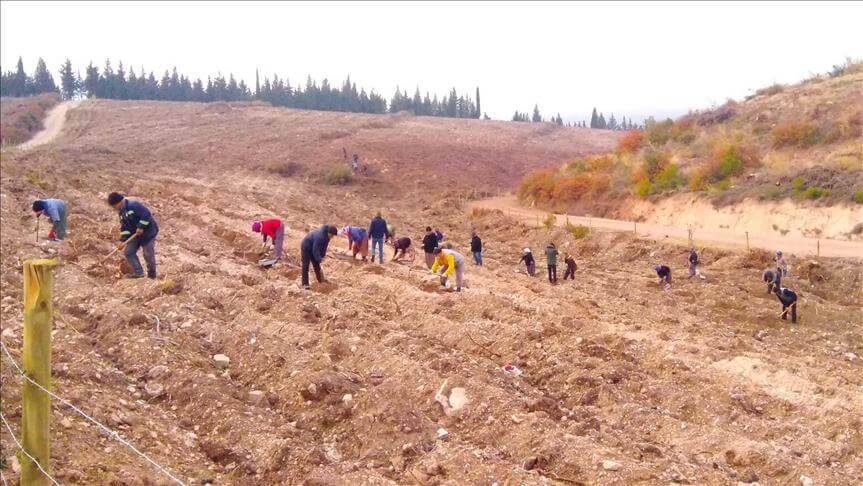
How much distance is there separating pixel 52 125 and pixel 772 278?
213ft

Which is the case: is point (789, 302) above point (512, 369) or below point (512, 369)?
below

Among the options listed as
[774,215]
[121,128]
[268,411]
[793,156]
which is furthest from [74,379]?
[121,128]

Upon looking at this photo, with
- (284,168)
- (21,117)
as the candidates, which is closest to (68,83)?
(21,117)

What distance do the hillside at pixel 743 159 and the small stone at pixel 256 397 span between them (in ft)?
63.9

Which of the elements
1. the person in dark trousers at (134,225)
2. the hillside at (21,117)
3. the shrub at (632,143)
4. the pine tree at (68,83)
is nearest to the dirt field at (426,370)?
the person in dark trousers at (134,225)

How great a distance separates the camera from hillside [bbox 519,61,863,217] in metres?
22.5

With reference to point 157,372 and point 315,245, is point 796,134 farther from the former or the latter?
point 157,372

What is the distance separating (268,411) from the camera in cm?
707

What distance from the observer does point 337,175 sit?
36.9 meters

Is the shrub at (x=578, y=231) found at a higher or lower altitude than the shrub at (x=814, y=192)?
lower

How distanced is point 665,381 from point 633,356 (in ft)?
3.24

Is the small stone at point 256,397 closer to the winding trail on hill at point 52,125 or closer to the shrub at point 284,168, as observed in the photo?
the shrub at point 284,168

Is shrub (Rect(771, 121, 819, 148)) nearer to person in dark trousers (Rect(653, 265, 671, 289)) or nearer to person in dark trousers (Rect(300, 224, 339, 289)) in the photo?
Result: person in dark trousers (Rect(653, 265, 671, 289))

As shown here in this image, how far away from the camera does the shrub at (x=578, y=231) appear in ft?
75.3
